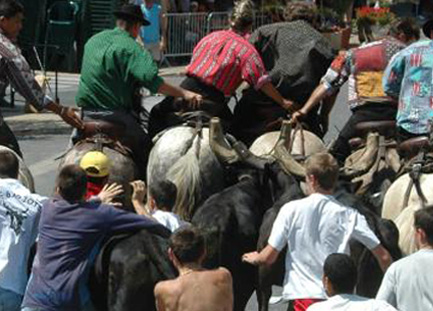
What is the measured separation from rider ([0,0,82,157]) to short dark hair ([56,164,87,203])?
116 inches

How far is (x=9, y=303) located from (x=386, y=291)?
2.73 m

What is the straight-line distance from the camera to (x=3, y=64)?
1260cm

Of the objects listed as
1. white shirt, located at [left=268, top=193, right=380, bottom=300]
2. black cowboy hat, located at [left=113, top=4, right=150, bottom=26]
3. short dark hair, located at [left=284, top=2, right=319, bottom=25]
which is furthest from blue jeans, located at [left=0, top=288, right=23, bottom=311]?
short dark hair, located at [left=284, top=2, right=319, bottom=25]

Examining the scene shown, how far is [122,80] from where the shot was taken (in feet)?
42.9

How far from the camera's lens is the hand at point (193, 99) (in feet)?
43.7

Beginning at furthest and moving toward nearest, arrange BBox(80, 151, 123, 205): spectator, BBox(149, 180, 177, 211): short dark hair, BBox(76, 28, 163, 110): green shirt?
BBox(76, 28, 163, 110): green shirt, BBox(80, 151, 123, 205): spectator, BBox(149, 180, 177, 211): short dark hair

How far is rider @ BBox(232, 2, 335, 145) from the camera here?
14.1m

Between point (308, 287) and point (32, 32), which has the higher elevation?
point (308, 287)

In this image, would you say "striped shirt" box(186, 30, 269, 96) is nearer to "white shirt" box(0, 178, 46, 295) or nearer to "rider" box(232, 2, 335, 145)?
"rider" box(232, 2, 335, 145)

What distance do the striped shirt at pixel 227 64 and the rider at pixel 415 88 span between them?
1.41m

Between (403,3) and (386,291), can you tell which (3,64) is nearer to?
(386,291)

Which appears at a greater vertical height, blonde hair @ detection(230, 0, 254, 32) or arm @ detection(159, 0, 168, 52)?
blonde hair @ detection(230, 0, 254, 32)

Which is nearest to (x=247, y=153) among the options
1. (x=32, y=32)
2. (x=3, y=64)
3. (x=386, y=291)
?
(x=3, y=64)

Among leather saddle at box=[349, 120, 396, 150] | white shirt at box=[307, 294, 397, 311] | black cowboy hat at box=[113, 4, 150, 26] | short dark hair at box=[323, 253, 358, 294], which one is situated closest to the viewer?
Result: white shirt at box=[307, 294, 397, 311]
